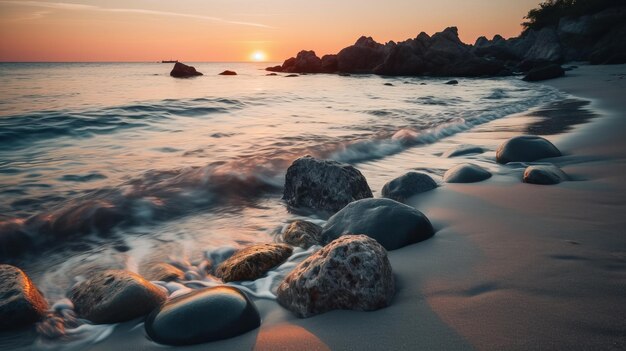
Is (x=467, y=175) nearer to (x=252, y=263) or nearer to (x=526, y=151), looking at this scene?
(x=526, y=151)

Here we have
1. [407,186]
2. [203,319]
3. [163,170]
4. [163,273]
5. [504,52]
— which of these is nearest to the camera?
[203,319]

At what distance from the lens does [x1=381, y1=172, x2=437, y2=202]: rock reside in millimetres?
4160

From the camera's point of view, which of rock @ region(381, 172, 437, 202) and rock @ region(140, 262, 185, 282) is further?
rock @ region(381, 172, 437, 202)

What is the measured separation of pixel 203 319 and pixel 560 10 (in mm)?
68126

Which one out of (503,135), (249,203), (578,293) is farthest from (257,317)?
(503,135)

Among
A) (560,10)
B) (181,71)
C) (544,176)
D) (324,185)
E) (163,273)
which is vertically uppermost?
(560,10)

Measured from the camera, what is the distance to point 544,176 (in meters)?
3.95

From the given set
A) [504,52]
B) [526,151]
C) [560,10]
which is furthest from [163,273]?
[560,10]

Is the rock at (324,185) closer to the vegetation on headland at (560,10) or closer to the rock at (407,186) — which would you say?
the rock at (407,186)

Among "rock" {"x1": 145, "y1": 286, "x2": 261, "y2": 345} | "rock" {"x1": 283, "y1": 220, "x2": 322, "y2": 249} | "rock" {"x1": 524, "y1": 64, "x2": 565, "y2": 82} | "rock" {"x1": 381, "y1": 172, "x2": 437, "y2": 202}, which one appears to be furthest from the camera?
"rock" {"x1": 524, "y1": 64, "x2": 565, "y2": 82}

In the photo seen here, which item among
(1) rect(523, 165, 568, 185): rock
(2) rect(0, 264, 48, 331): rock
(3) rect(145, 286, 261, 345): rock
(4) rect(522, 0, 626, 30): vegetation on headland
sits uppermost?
(4) rect(522, 0, 626, 30): vegetation on headland

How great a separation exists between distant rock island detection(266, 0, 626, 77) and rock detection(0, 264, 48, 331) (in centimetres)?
3482

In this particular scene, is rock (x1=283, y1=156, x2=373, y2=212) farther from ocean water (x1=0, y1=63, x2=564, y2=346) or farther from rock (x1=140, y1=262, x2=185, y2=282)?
rock (x1=140, y1=262, x2=185, y2=282)

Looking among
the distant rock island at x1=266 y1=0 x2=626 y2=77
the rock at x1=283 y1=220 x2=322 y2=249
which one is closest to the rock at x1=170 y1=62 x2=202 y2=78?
the distant rock island at x1=266 y1=0 x2=626 y2=77
